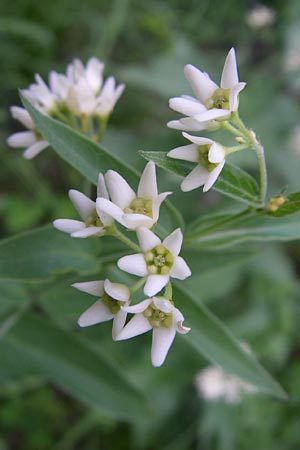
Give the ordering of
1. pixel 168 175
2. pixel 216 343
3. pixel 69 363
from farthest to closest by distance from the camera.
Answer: pixel 168 175
pixel 69 363
pixel 216 343

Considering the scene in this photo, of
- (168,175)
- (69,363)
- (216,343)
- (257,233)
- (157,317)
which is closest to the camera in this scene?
(157,317)

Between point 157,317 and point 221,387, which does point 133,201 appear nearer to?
point 157,317

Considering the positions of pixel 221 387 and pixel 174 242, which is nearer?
pixel 174 242

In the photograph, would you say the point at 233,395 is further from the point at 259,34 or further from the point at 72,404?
the point at 259,34

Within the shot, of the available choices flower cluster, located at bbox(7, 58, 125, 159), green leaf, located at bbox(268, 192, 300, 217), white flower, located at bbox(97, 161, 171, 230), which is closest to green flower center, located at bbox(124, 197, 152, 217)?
white flower, located at bbox(97, 161, 171, 230)

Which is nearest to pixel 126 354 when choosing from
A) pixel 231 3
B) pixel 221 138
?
pixel 221 138

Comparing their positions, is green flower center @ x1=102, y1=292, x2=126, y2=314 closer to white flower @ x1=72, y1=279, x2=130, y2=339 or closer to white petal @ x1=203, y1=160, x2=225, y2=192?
white flower @ x1=72, y1=279, x2=130, y2=339

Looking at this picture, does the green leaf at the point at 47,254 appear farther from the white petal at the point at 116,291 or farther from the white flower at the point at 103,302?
the white petal at the point at 116,291

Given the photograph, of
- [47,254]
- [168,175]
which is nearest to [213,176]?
[47,254]
